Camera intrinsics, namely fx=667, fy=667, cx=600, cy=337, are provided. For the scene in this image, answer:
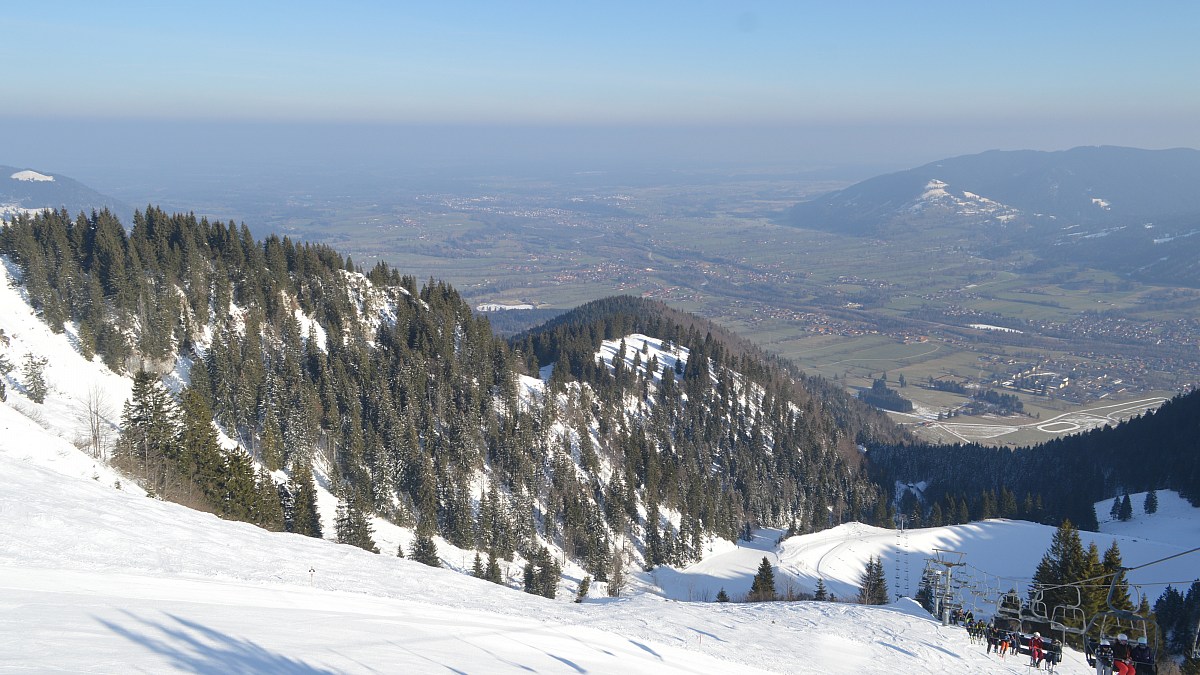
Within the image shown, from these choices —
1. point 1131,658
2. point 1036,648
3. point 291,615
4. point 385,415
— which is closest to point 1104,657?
point 1131,658

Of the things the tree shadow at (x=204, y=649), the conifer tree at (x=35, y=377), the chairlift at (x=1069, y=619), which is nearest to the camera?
the tree shadow at (x=204, y=649)

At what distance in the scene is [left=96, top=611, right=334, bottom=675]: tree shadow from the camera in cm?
1523

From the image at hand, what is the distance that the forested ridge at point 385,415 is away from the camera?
183 feet

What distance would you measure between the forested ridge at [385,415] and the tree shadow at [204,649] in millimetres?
23371

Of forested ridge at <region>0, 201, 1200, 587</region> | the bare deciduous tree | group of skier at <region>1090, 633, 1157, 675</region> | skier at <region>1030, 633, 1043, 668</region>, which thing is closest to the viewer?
group of skier at <region>1090, 633, 1157, 675</region>

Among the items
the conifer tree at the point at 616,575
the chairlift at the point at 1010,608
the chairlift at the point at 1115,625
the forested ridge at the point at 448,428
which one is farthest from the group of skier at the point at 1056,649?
the forested ridge at the point at 448,428

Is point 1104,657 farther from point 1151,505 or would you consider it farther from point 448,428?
point 1151,505

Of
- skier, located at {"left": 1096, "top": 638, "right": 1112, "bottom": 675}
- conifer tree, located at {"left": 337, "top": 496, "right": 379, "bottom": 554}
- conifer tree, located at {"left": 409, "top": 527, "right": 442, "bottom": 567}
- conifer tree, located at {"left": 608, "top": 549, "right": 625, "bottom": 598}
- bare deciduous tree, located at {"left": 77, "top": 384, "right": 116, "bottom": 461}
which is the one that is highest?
skier, located at {"left": 1096, "top": 638, "right": 1112, "bottom": 675}

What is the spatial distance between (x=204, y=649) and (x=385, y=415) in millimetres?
59594

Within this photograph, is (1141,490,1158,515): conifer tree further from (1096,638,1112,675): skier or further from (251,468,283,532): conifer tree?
(251,468,283,532): conifer tree

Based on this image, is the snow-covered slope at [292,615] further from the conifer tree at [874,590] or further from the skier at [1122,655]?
the conifer tree at [874,590]

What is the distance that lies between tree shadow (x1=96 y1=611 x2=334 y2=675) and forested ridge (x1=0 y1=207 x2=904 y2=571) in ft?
76.7

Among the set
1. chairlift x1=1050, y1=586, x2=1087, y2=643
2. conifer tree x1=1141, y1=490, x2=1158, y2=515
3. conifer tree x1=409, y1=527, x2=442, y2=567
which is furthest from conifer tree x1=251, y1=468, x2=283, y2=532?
conifer tree x1=1141, y1=490, x2=1158, y2=515

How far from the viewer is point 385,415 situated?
2913 inches
